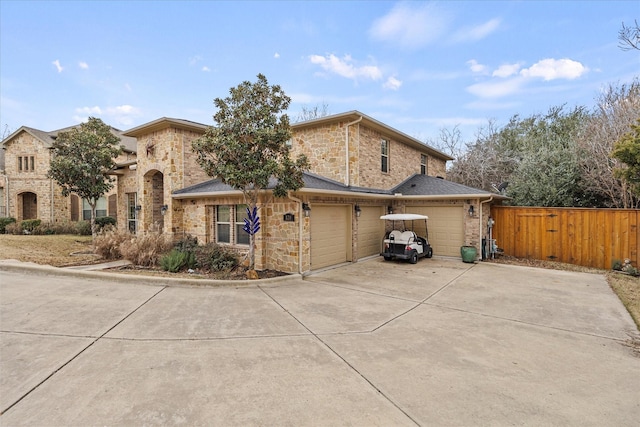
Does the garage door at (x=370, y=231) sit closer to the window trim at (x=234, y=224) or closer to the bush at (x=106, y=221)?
the window trim at (x=234, y=224)

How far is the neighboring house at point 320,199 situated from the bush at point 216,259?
2.35ft

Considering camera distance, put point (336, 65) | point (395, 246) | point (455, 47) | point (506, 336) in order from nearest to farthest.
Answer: point (506, 336)
point (395, 246)
point (455, 47)
point (336, 65)

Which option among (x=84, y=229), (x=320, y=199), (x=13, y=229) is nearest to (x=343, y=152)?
(x=320, y=199)

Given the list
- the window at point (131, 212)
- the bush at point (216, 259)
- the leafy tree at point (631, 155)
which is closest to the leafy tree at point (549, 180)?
the leafy tree at point (631, 155)

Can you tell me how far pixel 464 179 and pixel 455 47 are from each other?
11104 millimetres

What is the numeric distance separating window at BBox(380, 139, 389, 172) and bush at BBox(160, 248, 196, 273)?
814cm

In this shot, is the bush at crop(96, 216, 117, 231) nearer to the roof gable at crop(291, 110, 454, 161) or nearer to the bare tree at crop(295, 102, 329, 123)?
the roof gable at crop(291, 110, 454, 161)

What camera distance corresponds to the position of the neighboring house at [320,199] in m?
9.08

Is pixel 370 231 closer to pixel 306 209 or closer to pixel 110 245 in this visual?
pixel 306 209

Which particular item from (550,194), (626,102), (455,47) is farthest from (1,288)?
(626,102)

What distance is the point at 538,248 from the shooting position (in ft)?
37.3

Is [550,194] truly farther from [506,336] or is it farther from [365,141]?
[506,336]

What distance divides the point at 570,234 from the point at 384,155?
290 inches

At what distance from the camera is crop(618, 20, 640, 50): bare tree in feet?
19.7
